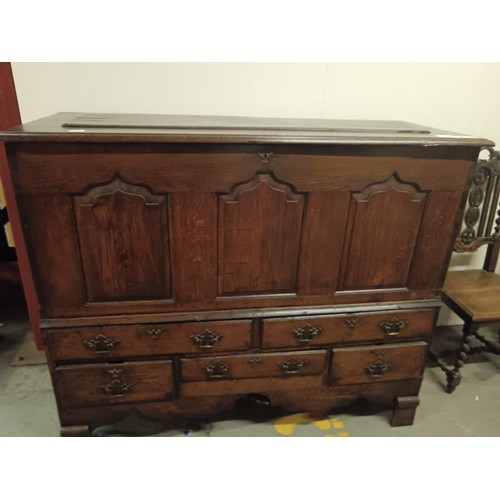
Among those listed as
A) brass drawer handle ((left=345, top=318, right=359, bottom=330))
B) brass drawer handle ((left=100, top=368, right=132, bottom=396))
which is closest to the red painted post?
brass drawer handle ((left=100, top=368, right=132, bottom=396))

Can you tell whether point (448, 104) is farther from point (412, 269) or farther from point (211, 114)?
point (211, 114)

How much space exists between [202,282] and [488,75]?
66.5 inches

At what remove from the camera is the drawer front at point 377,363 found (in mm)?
1517

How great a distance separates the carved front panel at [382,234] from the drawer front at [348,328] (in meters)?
0.13

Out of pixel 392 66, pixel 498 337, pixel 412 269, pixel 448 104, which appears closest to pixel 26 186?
pixel 412 269

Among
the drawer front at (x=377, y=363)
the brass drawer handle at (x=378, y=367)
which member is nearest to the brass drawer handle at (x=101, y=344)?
the drawer front at (x=377, y=363)

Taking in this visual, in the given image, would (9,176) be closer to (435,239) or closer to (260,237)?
(260,237)

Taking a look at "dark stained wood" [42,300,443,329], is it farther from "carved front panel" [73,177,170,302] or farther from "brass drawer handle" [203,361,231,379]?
"brass drawer handle" [203,361,231,379]

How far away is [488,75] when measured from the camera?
1.82 metres

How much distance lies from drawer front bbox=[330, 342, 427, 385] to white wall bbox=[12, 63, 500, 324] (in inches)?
42.4

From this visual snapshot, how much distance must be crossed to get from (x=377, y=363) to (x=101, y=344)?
1072 millimetres

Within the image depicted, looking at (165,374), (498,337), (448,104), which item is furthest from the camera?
(498,337)

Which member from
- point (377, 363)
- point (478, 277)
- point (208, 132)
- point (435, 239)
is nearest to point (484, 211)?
point (478, 277)

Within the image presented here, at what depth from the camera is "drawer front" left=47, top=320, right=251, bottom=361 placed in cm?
133
